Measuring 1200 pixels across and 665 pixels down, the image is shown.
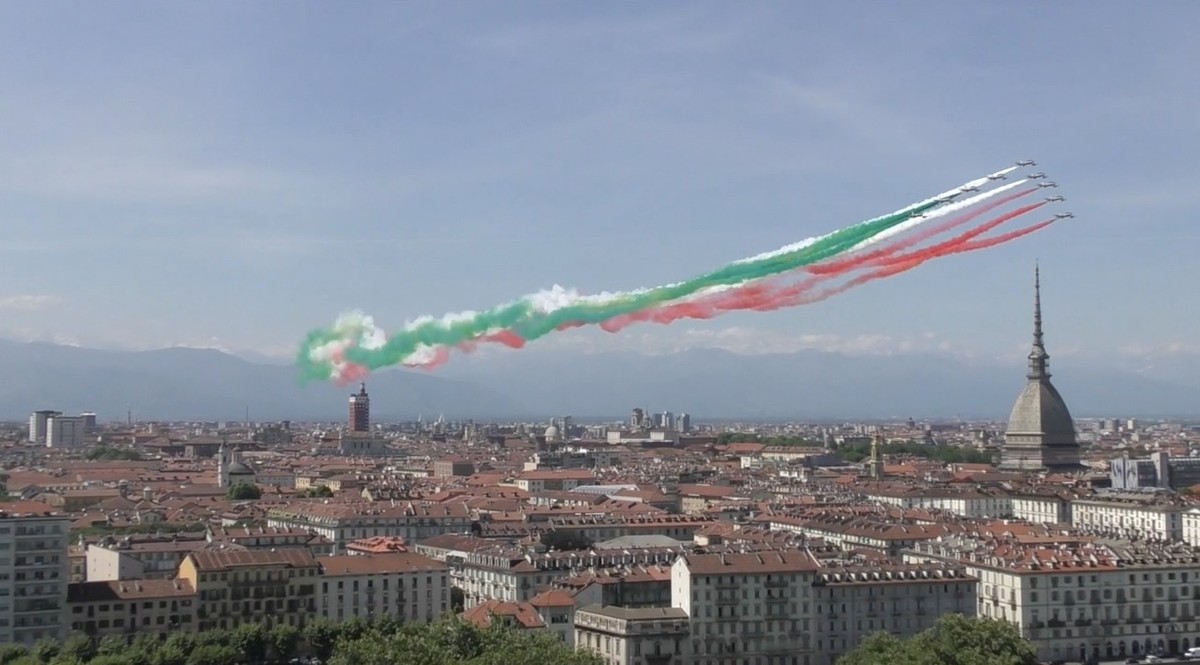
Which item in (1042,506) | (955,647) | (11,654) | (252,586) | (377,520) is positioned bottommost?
(11,654)

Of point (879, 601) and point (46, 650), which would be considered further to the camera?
point (879, 601)

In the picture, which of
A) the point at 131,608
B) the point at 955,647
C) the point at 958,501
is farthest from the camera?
the point at 958,501

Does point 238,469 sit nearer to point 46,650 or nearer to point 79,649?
point 79,649

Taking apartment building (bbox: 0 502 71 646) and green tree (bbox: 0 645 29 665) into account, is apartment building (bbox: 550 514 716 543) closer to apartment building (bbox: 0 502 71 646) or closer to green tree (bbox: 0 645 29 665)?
apartment building (bbox: 0 502 71 646)

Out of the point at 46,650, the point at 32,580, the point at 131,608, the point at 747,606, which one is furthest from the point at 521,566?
the point at 46,650

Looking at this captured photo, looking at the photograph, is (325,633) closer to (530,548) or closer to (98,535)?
(530,548)

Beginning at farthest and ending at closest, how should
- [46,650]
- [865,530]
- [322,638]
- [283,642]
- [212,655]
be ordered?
[865,530] → [322,638] → [283,642] → [212,655] → [46,650]

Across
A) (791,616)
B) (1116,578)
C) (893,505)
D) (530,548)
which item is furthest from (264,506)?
(1116,578)
